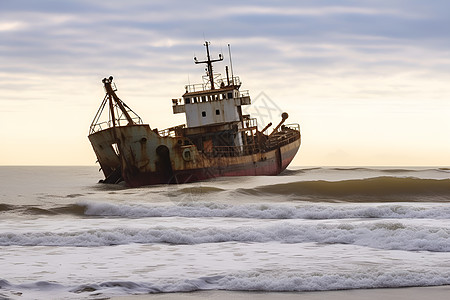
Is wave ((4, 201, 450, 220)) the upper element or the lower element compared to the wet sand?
upper

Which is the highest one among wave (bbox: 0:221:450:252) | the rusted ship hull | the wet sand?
the rusted ship hull

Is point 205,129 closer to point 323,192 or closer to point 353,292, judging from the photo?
point 323,192

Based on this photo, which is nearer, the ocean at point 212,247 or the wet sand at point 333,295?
the wet sand at point 333,295

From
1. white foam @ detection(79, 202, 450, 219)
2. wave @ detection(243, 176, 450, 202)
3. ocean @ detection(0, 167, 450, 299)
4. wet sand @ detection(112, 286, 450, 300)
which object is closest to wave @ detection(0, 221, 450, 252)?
ocean @ detection(0, 167, 450, 299)

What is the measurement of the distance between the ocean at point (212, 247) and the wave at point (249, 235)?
0.03 metres

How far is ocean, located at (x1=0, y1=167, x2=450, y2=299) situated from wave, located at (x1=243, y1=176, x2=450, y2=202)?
586 millimetres

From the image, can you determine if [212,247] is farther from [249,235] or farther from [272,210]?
[272,210]

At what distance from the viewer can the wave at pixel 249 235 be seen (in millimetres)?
17047

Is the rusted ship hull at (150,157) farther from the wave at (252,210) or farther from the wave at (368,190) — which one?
the wave at (252,210)

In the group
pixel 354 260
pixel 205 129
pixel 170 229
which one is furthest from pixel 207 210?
pixel 205 129

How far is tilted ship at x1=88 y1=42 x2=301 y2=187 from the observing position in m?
37.8

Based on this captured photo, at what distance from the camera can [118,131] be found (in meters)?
37.4

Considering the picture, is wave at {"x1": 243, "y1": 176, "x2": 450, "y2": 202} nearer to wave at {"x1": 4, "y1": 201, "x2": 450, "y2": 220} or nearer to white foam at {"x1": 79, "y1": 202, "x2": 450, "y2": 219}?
wave at {"x1": 4, "y1": 201, "x2": 450, "y2": 220}

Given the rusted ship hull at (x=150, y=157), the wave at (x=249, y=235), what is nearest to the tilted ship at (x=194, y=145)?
the rusted ship hull at (x=150, y=157)
